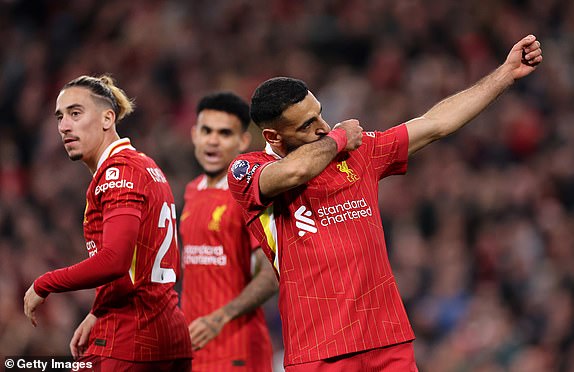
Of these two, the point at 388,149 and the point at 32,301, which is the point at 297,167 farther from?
the point at 32,301

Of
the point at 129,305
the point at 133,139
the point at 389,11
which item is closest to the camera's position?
the point at 129,305

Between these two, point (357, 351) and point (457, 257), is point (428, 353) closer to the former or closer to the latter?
point (457, 257)

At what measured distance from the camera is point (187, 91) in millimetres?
14227

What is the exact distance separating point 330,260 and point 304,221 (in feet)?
0.82

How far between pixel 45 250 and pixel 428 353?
459 centimetres

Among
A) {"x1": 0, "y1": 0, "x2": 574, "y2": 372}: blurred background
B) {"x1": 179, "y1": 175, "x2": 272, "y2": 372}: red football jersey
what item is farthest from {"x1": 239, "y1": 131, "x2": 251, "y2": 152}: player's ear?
{"x1": 0, "y1": 0, "x2": 574, "y2": 372}: blurred background

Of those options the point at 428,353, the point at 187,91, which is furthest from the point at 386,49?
the point at 428,353

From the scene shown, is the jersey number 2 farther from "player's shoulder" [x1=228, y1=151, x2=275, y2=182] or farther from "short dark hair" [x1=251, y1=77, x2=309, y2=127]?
"short dark hair" [x1=251, y1=77, x2=309, y2=127]

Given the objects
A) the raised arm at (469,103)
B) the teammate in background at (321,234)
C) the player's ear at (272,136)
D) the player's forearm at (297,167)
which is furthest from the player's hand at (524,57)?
the player's ear at (272,136)

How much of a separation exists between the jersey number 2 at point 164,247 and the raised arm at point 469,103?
55.6 inches

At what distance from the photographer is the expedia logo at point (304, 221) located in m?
5.15

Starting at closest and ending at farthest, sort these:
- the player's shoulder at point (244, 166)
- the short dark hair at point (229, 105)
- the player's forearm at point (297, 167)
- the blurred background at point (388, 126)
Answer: the player's forearm at point (297, 167)
the player's shoulder at point (244, 166)
the short dark hair at point (229, 105)
the blurred background at point (388, 126)

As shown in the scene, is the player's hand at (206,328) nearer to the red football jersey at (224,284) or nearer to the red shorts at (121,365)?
the red football jersey at (224,284)

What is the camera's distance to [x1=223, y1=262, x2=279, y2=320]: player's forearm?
254 inches
